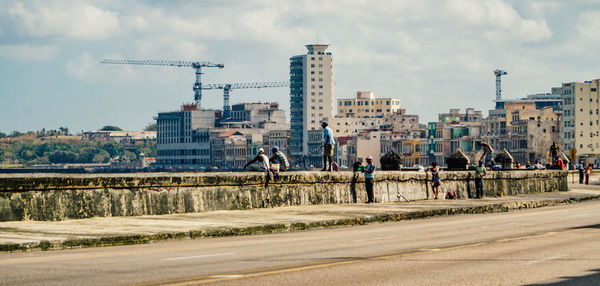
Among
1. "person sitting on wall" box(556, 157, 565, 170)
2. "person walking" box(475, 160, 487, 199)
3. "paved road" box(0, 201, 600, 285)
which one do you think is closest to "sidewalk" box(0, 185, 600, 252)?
"paved road" box(0, 201, 600, 285)

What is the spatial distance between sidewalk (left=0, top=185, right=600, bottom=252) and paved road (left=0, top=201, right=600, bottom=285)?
46 centimetres

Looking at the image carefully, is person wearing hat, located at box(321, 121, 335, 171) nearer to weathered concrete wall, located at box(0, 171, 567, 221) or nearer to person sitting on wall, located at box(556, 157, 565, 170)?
weathered concrete wall, located at box(0, 171, 567, 221)

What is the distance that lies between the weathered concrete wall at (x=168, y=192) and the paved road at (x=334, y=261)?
122 inches

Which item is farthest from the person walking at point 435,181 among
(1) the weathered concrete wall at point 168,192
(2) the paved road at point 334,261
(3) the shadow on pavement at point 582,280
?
(3) the shadow on pavement at point 582,280

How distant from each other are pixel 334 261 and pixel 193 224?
6507 millimetres

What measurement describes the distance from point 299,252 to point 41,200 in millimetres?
6165

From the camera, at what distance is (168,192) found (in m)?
23.2

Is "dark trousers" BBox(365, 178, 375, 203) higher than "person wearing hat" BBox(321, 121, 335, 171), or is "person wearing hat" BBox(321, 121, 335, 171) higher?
"person wearing hat" BBox(321, 121, 335, 171)

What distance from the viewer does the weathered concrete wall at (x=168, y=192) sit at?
19656 mm

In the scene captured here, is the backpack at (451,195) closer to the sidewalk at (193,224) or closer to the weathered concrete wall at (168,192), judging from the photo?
the weathered concrete wall at (168,192)

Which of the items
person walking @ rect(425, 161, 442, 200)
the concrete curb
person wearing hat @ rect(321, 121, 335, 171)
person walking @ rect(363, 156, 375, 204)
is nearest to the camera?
the concrete curb

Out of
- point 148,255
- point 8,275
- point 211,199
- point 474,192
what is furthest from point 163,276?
point 474,192

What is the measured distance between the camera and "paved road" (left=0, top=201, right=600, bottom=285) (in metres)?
12.7

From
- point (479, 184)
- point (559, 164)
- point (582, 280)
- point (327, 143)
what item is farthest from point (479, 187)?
point (582, 280)
